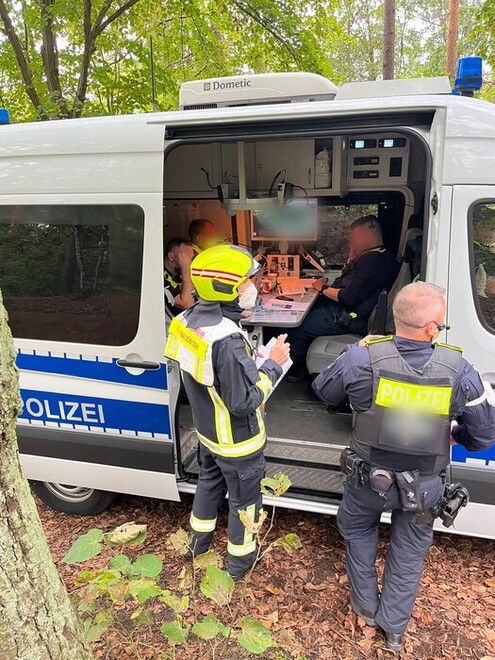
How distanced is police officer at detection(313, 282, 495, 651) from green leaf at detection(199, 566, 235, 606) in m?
0.76

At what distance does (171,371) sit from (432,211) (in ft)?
5.16

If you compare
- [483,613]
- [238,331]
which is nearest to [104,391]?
[238,331]

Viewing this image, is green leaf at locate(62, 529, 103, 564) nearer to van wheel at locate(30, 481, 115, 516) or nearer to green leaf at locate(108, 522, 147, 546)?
green leaf at locate(108, 522, 147, 546)

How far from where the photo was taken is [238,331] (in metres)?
2.25

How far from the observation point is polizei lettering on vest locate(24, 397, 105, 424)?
284 centimetres

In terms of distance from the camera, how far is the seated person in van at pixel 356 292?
407 centimetres

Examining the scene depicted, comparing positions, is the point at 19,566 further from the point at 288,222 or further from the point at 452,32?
the point at 452,32

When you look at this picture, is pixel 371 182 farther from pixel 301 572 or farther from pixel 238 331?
pixel 301 572

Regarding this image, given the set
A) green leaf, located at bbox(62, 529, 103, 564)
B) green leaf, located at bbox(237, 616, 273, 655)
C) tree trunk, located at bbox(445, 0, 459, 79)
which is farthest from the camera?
tree trunk, located at bbox(445, 0, 459, 79)

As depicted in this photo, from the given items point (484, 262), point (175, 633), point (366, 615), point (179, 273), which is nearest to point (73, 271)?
point (179, 273)

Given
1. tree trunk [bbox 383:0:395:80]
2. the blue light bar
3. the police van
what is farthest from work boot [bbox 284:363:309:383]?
tree trunk [bbox 383:0:395:80]

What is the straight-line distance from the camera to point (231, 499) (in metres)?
2.54

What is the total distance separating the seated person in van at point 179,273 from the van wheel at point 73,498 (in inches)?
55.0

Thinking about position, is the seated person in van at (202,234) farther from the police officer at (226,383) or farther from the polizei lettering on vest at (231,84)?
the police officer at (226,383)
